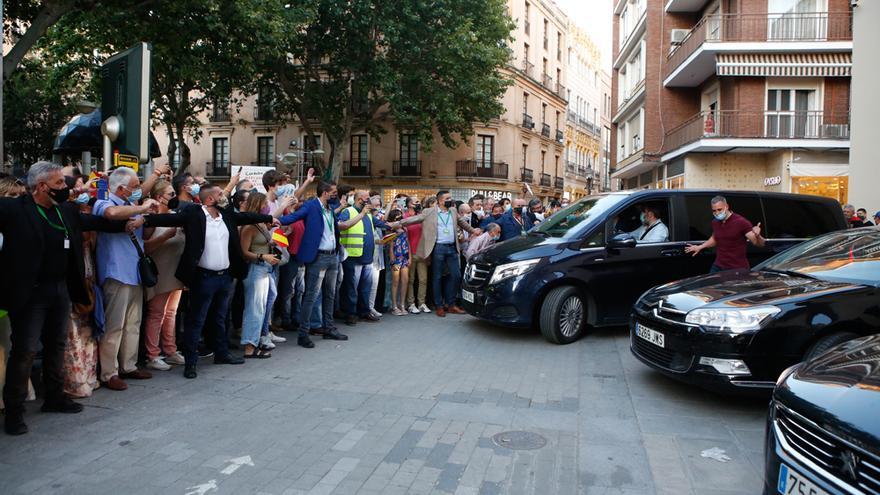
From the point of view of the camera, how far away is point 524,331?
9047mm

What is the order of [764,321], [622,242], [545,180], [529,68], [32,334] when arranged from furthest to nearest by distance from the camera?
[545,180], [529,68], [622,242], [764,321], [32,334]

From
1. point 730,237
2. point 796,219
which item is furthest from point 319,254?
point 796,219

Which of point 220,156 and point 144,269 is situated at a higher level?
point 220,156

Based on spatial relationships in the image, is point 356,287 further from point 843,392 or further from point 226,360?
point 843,392

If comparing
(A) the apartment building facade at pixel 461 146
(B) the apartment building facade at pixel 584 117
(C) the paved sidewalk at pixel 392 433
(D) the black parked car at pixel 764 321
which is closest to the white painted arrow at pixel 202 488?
(C) the paved sidewalk at pixel 392 433

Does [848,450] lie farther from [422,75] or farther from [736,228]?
[422,75]

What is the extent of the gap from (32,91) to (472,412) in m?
29.7

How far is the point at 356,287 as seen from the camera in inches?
377

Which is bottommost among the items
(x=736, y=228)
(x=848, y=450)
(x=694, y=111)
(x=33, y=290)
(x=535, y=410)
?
(x=535, y=410)

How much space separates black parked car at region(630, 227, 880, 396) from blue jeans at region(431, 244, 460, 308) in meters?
5.19

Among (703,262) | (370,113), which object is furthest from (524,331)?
(370,113)

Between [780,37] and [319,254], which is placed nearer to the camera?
[319,254]

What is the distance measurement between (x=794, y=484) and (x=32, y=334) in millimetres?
5040

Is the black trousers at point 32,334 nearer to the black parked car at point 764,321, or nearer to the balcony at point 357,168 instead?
the black parked car at point 764,321
